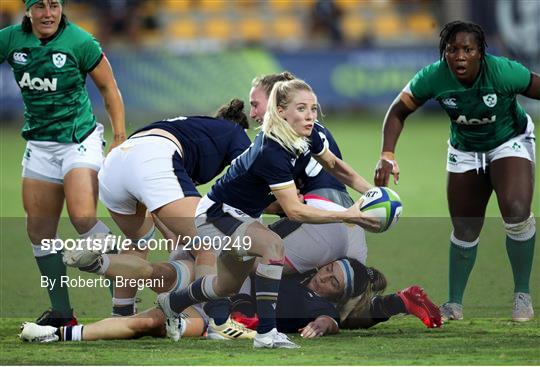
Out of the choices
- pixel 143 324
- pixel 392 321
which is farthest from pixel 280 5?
pixel 143 324

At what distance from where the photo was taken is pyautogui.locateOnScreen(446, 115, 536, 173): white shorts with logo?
7.60m

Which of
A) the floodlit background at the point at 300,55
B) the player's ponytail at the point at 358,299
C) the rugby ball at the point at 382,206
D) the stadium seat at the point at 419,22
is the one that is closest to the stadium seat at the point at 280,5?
the floodlit background at the point at 300,55

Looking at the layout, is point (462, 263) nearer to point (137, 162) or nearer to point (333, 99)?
point (137, 162)

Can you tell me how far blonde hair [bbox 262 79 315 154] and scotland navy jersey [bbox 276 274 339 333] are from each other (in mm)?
1012

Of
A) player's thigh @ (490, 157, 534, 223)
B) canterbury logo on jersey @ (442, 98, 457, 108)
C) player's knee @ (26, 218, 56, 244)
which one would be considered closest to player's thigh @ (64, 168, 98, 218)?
player's knee @ (26, 218, 56, 244)

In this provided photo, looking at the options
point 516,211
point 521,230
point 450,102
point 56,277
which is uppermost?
point 450,102

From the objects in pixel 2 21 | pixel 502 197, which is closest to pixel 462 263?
pixel 502 197

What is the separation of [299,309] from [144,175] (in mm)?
1234

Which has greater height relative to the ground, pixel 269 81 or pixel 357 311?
pixel 269 81

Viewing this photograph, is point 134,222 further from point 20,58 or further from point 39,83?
point 20,58

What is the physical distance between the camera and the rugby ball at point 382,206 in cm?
627

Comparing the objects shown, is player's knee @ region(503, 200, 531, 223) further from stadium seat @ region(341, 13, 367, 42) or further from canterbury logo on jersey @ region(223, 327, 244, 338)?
stadium seat @ region(341, 13, 367, 42)

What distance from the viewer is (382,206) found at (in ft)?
20.6

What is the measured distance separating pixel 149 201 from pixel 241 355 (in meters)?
1.25
